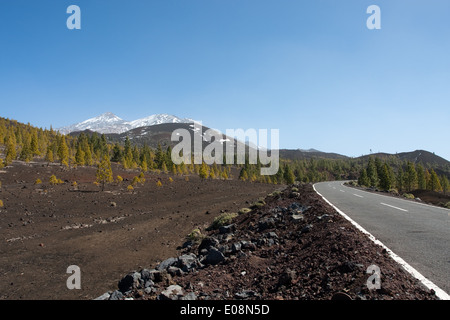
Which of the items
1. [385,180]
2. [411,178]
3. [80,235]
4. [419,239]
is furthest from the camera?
[411,178]

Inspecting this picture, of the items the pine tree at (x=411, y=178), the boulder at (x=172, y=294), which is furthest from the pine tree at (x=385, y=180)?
the boulder at (x=172, y=294)

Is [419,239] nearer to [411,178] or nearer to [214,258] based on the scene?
[214,258]

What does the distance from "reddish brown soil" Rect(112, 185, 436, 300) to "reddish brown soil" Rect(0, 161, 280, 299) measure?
5.79 metres

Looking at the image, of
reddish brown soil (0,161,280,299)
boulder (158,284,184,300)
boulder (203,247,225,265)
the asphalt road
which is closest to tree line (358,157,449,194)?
reddish brown soil (0,161,280,299)

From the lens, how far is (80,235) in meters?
18.3

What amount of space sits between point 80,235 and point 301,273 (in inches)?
743

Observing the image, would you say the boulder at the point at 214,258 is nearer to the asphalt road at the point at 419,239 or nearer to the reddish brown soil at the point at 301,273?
the reddish brown soil at the point at 301,273

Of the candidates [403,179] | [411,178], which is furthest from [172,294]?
[403,179]

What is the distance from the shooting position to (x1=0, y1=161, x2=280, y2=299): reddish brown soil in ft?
35.0

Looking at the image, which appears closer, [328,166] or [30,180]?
[30,180]
